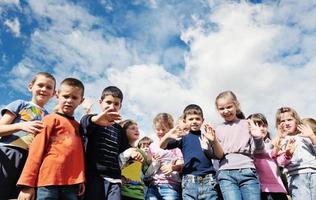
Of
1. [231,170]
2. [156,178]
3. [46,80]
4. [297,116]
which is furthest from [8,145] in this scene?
[297,116]

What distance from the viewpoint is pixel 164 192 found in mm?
6484

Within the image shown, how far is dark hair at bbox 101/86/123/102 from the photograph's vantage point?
5.45m

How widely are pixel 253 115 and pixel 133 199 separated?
293 cm

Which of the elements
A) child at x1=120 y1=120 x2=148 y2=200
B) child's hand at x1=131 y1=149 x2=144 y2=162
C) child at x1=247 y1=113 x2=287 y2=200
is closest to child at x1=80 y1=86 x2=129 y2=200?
child's hand at x1=131 y1=149 x2=144 y2=162

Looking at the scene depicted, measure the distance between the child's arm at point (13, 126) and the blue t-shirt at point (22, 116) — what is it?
64mm

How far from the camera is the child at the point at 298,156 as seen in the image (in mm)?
6137

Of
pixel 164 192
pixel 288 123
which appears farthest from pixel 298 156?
pixel 164 192

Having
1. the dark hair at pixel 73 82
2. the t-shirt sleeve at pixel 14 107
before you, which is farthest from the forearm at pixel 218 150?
the t-shirt sleeve at pixel 14 107

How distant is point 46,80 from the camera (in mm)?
5578

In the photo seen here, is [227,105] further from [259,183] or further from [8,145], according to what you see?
[8,145]

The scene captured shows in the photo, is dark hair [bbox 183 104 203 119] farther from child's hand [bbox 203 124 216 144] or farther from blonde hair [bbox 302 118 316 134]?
blonde hair [bbox 302 118 316 134]

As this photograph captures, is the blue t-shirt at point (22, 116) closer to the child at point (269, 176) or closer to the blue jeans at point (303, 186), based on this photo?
the child at point (269, 176)

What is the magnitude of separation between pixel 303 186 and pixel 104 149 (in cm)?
362

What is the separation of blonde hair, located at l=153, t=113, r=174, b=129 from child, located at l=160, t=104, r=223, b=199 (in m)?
1.00
